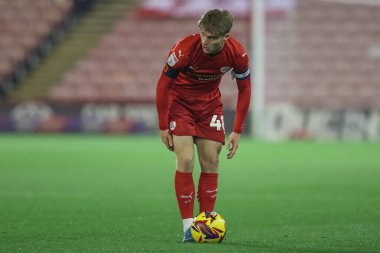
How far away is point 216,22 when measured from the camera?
6105 millimetres

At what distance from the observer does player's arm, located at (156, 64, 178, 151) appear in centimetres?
647

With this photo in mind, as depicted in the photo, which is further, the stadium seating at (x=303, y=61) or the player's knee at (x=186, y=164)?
the stadium seating at (x=303, y=61)

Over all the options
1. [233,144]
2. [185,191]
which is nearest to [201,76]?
[233,144]

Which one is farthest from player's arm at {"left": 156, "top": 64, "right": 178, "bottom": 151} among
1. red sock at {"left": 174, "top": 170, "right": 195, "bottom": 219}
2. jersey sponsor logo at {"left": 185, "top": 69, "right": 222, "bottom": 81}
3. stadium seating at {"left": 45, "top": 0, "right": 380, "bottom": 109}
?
stadium seating at {"left": 45, "top": 0, "right": 380, "bottom": 109}

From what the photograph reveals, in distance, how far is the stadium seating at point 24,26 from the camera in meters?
27.3

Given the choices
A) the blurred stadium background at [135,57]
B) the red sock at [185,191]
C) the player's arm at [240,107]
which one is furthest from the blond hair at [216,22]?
the blurred stadium background at [135,57]

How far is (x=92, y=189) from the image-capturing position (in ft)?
34.6

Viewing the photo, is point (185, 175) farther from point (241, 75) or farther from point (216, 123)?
point (241, 75)

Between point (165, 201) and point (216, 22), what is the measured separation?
350 cm

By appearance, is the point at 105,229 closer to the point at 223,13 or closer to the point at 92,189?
the point at 223,13

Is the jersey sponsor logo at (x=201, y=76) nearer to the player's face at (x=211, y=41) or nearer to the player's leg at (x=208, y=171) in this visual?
the player's face at (x=211, y=41)

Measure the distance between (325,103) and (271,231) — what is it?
64.2 ft

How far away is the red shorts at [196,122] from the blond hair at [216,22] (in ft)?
2.50

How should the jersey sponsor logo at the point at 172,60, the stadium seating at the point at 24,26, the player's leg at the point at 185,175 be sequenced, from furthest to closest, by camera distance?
the stadium seating at the point at 24,26
the player's leg at the point at 185,175
the jersey sponsor logo at the point at 172,60
